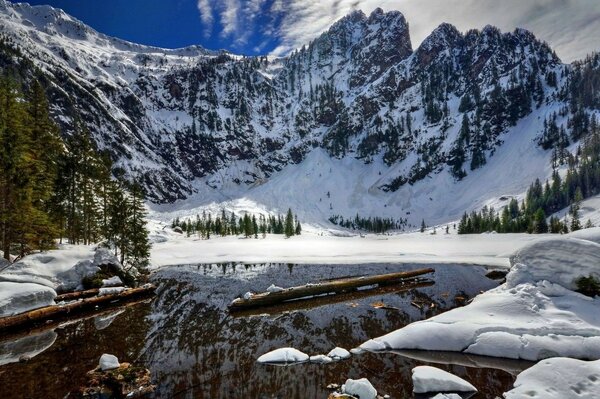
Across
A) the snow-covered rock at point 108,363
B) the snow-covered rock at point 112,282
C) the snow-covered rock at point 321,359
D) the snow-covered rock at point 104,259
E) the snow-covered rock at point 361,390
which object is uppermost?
the snow-covered rock at point 104,259

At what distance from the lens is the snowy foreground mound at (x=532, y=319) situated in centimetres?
1587

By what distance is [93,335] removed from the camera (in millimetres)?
20422

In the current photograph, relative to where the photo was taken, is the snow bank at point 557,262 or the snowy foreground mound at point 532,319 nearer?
the snowy foreground mound at point 532,319

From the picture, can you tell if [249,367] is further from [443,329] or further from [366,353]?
[443,329]

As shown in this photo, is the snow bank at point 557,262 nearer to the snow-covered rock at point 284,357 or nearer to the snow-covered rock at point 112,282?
the snow-covered rock at point 284,357

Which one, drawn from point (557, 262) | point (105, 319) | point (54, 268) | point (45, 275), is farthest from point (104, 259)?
point (557, 262)

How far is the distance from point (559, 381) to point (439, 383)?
412cm

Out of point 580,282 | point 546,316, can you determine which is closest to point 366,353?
point 546,316

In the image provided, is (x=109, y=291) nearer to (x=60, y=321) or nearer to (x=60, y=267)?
(x=60, y=267)

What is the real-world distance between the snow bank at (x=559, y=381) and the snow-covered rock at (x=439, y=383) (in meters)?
1.42

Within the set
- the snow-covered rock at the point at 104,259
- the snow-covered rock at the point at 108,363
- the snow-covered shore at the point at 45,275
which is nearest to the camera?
the snow-covered rock at the point at 108,363

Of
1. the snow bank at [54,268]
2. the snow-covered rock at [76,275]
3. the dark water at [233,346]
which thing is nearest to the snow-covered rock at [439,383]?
the dark water at [233,346]

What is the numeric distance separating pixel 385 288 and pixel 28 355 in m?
26.8

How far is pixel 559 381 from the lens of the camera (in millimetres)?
12148
